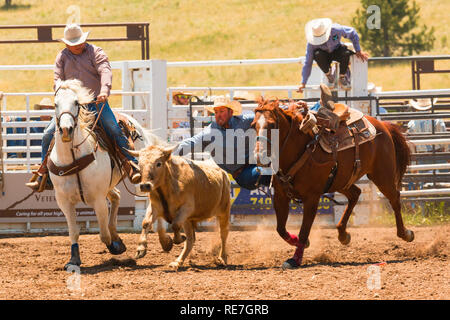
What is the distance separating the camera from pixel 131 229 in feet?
A: 36.8

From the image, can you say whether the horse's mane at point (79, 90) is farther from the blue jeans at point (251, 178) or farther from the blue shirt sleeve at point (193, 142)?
the blue jeans at point (251, 178)

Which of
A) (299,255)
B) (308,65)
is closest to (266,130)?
(299,255)

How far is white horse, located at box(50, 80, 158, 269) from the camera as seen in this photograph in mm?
7277

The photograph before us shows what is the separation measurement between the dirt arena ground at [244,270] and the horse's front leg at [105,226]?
16cm

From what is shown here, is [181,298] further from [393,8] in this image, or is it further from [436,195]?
[393,8]

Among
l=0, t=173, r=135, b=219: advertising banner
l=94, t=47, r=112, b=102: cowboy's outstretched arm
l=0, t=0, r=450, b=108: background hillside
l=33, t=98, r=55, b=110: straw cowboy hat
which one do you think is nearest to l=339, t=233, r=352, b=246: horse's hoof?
l=94, t=47, r=112, b=102: cowboy's outstretched arm

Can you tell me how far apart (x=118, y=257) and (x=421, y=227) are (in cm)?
452

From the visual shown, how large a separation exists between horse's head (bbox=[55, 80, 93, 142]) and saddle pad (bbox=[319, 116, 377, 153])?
2.36 metres

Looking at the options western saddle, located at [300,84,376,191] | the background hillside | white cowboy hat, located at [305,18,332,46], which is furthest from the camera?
the background hillside

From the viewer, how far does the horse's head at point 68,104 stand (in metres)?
7.16

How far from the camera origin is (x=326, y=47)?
10281 millimetres

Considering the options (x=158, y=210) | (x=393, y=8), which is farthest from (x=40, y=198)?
(x=393, y=8)

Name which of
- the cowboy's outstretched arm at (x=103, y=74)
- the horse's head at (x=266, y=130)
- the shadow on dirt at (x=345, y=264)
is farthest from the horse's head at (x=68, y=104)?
the shadow on dirt at (x=345, y=264)

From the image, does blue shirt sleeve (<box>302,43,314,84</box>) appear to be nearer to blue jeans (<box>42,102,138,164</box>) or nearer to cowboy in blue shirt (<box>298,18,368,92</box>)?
cowboy in blue shirt (<box>298,18,368,92</box>)
